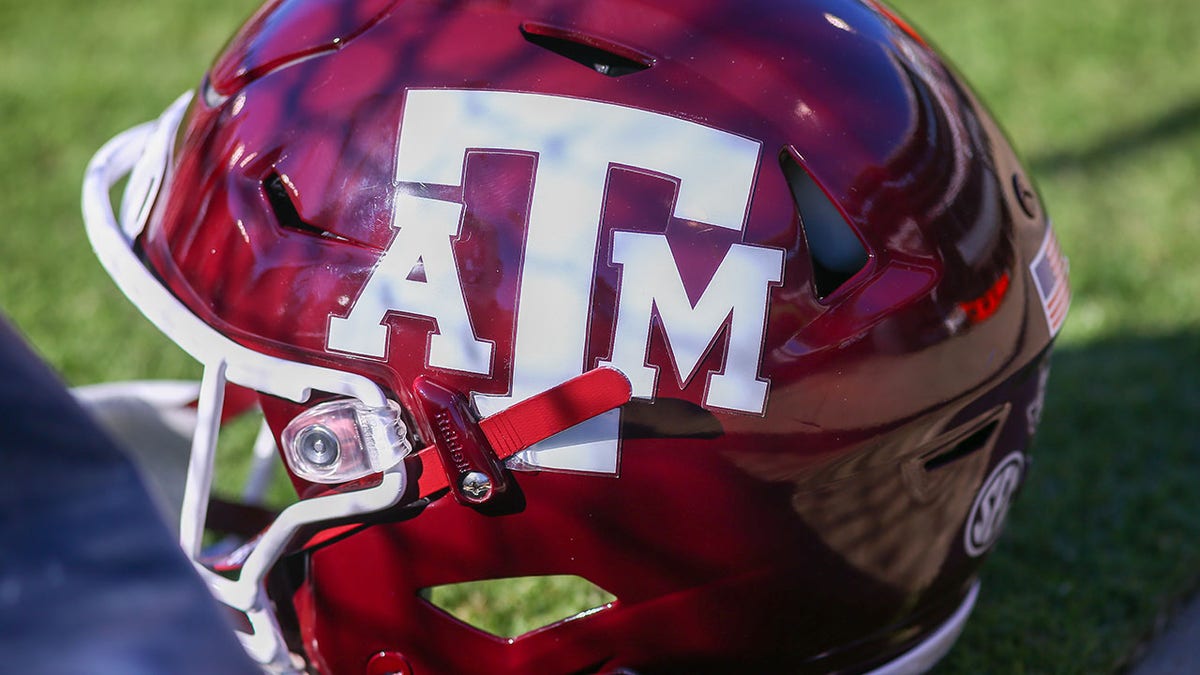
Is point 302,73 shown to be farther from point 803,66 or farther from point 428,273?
point 803,66

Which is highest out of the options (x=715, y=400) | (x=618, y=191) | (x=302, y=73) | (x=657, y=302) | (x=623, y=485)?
(x=302, y=73)

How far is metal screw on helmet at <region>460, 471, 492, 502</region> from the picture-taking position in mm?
1550

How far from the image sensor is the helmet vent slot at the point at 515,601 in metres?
2.30

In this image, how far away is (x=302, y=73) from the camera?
160 centimetres

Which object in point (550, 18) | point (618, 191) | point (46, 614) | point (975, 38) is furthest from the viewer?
point (975, 38)

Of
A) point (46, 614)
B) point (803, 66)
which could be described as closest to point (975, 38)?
point (803, 66)

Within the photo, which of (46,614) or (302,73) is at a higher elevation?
(302,73)

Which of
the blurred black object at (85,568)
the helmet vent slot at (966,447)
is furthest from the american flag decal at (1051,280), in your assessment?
the blurred black object at (85,568)

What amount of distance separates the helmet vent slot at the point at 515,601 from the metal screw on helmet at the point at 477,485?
0.76m

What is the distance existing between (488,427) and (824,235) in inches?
19.9

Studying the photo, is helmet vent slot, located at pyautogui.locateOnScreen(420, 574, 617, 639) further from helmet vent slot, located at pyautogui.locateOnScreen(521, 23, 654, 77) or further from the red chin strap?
helmet vent slot, located at pyautogui.locateOnScreen(521, 23, 654, 77)

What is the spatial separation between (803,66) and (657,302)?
15.2 inches

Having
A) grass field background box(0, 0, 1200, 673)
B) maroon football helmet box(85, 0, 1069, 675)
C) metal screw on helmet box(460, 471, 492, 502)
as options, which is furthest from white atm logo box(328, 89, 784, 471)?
grass field background box(0, 0, 1200, 673)

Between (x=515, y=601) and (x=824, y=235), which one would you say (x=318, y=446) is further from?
(x=515, y=601)
